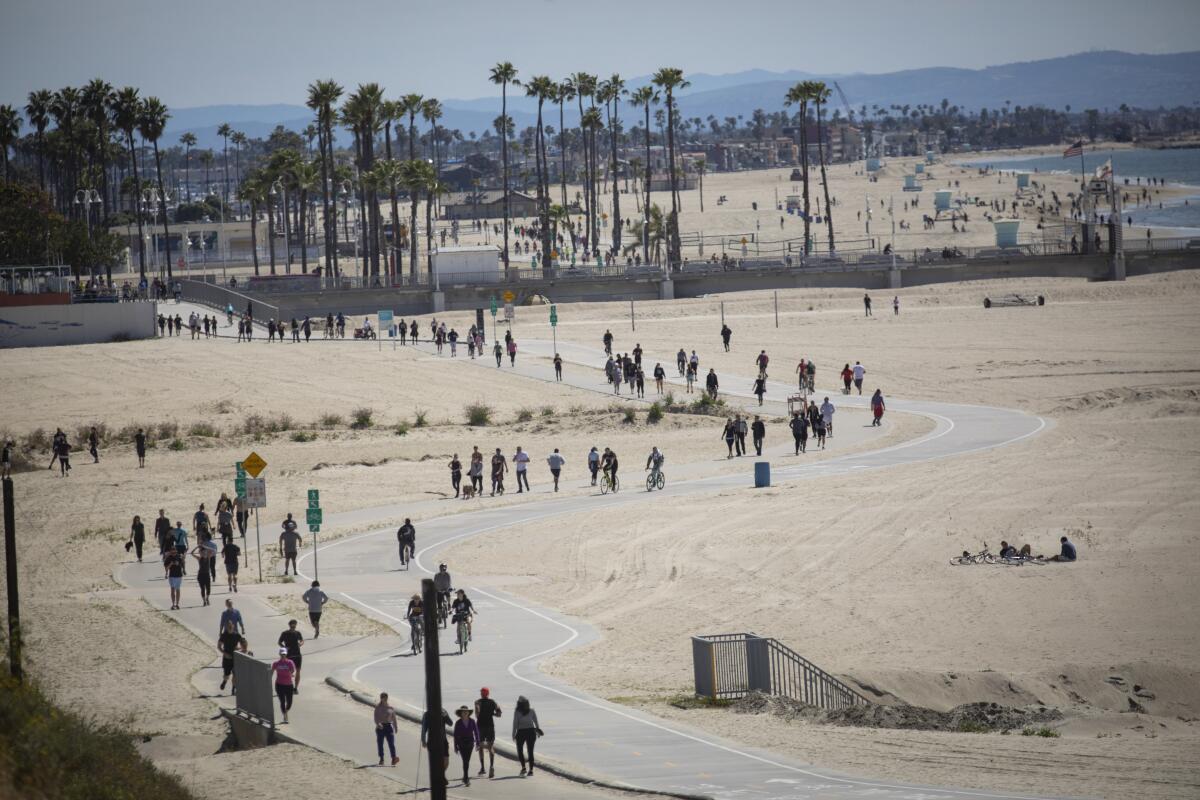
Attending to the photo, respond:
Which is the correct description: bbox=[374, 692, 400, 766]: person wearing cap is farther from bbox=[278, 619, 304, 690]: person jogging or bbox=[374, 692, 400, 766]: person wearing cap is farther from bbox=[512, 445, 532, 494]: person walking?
bbox=[512, 445, 532, 494]: person walking

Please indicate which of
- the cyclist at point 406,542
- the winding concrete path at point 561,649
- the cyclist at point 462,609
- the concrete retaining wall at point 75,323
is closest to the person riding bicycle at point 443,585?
the winding concrete path at point 561,649

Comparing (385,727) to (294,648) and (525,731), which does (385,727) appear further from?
(294,648)

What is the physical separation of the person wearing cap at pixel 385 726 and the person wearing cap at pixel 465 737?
0.88 metres

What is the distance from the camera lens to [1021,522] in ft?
91.2

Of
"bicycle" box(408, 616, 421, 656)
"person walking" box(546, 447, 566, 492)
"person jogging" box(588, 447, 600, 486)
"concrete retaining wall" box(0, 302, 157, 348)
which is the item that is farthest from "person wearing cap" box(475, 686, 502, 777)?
"concrete retaining wall" box(0, 302, 157, 348)

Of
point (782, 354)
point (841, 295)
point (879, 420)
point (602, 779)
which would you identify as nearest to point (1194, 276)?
point (841, 295)

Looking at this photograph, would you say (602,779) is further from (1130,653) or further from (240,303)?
(240,303)

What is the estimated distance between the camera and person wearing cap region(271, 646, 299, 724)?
1697cm

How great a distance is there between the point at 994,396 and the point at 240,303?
4463 cm

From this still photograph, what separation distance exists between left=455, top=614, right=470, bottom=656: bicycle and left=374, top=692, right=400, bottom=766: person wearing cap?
4773 millimetres

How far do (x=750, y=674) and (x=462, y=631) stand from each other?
4.53m

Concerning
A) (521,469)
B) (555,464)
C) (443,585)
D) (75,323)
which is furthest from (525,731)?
(75,323)

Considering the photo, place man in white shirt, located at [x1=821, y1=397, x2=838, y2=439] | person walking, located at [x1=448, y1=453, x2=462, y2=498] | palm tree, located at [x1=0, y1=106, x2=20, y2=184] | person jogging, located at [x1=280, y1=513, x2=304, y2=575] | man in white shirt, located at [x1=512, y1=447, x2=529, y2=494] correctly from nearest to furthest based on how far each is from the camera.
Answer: person jogging, located at [x1=280, y1=513, x2=304, y2=575] < person walking, located at [x1=448, y1=453, x2=462, y2=498] < man in white shirt, located at [x1=512, y1=447, x2=529, y2=494] < man in white shirt, located at [x1=821, y1=397, x2=838, y2=439] < palm tree, located at [x1=0, y1=106, x2=20, y2=184]

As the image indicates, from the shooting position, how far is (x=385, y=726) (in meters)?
15.1
